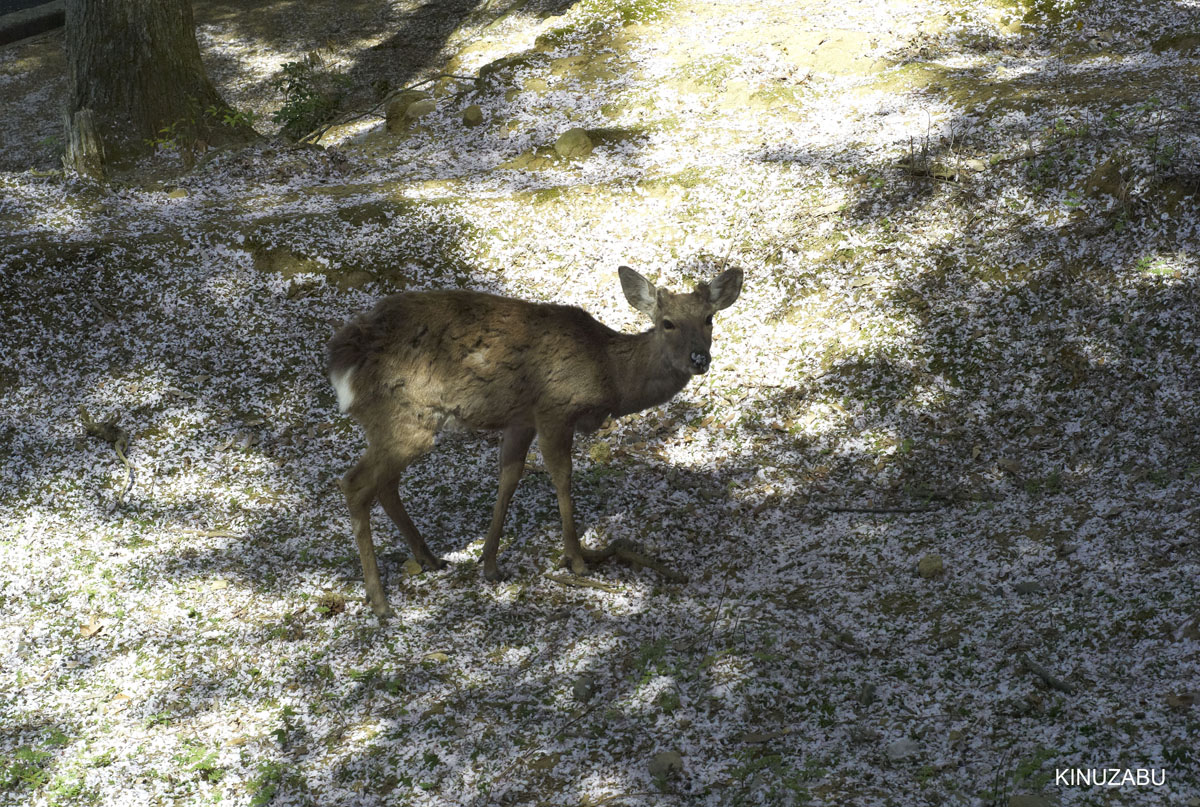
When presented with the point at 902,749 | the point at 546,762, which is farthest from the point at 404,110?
the point at 902,749

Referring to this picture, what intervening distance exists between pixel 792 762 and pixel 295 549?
395cm

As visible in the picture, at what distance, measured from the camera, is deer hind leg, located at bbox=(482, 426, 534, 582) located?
661 centimetres

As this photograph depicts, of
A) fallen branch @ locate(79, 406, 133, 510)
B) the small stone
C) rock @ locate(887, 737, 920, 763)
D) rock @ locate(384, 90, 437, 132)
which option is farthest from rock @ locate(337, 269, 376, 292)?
rock @ locate(887, 737, 920, 763)

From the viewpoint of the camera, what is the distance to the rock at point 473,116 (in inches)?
466

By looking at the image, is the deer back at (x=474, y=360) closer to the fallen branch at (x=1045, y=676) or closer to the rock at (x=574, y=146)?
the fallen branch at (x=1045, y=676)

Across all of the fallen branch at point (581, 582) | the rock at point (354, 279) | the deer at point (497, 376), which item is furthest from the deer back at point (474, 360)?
the rock at point (354, 279)

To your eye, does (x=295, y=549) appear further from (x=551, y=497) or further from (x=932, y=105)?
(x=932, y=105)

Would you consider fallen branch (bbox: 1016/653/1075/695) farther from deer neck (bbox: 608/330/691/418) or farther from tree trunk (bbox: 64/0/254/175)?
tree trunk (bbox: 64/0/254/175)

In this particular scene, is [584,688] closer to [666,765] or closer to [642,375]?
[666,765]

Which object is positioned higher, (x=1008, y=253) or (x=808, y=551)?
(x=1008, y=253)

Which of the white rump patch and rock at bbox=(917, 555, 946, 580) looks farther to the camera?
the white rump patch

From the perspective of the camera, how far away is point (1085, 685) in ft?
15.8

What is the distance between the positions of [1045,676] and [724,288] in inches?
125

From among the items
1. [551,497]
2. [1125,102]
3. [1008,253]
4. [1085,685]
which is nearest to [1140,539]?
[1085,685]
